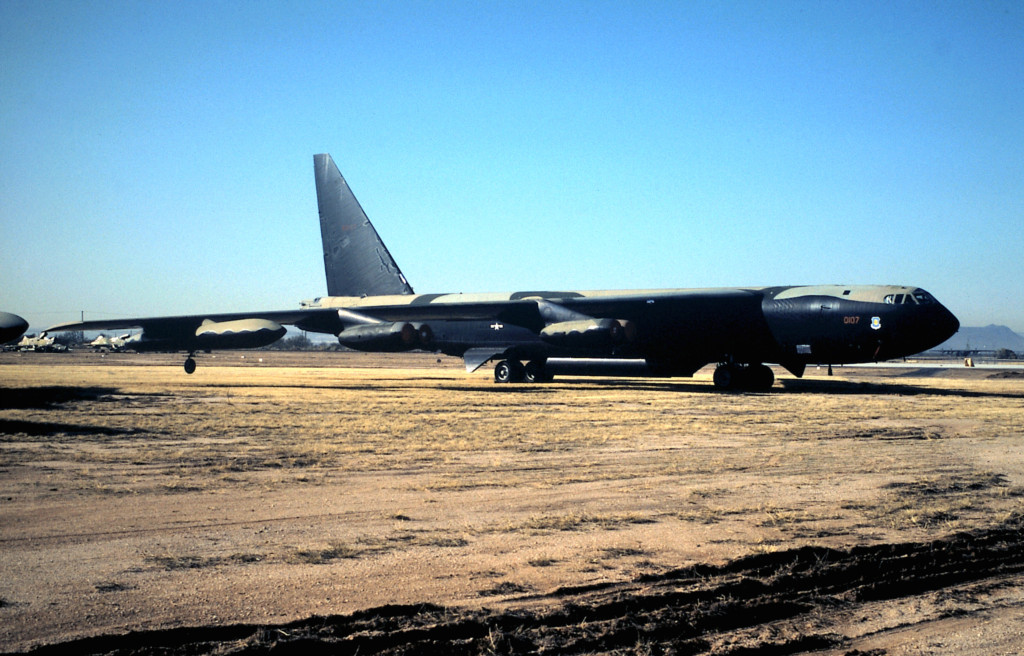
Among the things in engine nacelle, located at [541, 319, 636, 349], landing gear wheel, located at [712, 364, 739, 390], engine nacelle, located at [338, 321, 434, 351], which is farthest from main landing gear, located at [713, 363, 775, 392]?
engine nacelle, located at [338, 321, 434, 351]

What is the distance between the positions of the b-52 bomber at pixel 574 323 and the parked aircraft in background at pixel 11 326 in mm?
8150

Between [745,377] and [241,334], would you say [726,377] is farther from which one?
[241,334]

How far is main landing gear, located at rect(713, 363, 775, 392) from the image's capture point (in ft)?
75.8

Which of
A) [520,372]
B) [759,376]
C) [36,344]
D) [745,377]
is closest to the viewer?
[759,376]

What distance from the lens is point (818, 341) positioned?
68.8 ft

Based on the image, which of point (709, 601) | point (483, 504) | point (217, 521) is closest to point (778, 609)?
point (709, 601)

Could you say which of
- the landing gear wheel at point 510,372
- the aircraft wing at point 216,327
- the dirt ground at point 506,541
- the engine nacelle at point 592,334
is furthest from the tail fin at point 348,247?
the dirt ground at point 506,541

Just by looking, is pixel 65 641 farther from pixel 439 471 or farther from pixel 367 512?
pixel 439 471

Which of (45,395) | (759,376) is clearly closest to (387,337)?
(45,395)

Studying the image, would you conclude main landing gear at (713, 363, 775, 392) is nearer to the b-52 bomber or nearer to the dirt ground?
the b-52 bomber

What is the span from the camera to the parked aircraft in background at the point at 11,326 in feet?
53.1

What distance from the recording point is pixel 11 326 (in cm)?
1633

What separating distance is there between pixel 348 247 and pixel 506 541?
26.6 metres

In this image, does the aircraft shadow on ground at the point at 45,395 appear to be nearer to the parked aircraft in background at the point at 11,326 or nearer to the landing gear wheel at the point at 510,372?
the parked aircraft in background at the point at 11,326
